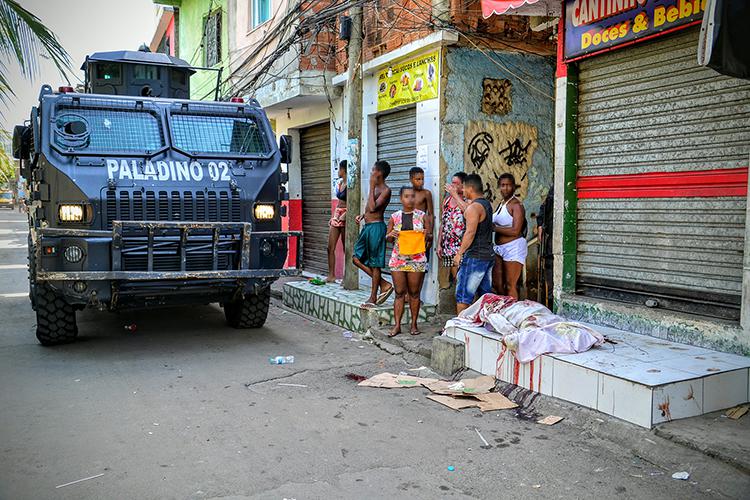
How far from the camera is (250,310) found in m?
7.89

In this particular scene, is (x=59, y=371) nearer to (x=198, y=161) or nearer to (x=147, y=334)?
(x=147, y=334)

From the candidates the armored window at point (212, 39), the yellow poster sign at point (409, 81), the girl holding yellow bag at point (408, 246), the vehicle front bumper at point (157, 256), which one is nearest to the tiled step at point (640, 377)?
the girl holding yellow bag at point (408, 246)

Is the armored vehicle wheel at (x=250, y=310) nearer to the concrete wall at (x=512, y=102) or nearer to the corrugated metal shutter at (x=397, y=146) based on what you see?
the corrugated metal shutter at (x=397, y=146)

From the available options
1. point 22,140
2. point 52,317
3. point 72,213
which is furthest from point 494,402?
point 22,140

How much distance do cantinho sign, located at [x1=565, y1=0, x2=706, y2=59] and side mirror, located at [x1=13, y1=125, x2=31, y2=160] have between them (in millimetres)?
5765

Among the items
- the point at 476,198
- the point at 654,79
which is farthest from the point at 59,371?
the point at 654,79

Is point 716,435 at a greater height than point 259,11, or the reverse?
point 259,11

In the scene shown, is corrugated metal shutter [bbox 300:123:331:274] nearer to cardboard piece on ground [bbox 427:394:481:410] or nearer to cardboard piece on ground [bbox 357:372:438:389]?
cardboard piece on ground [bbox 357:372:438:389]

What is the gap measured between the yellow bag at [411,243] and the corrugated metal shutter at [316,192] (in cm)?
504

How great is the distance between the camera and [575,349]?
516 centimetres

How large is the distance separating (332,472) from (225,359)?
299cm

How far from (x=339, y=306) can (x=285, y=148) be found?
2062mm

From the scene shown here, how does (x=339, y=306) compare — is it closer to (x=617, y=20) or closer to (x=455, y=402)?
(x=455, y=402)

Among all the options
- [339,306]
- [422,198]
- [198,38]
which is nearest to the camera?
[422,198]
